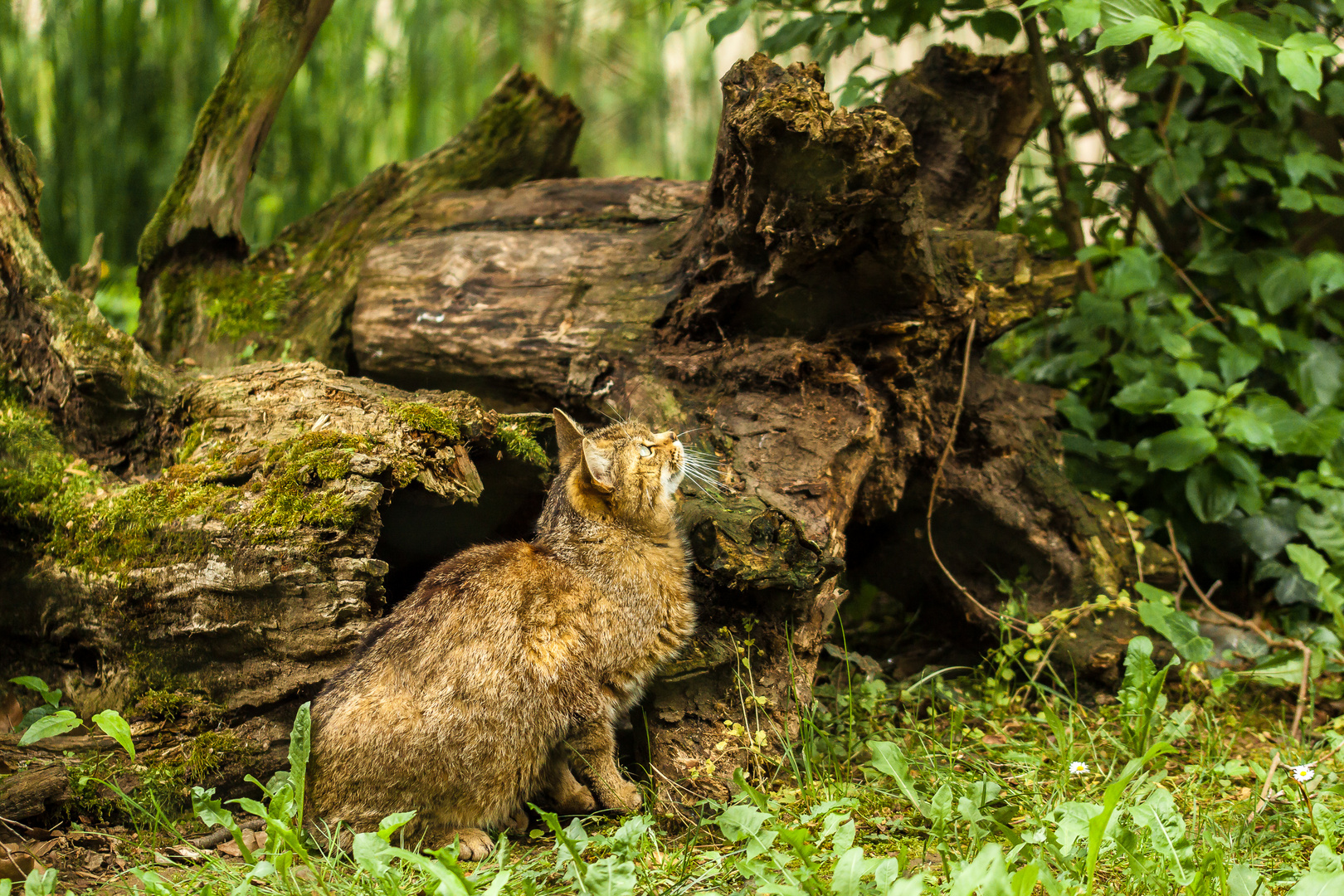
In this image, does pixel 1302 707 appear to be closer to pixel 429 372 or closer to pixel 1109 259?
pixel 1109 259

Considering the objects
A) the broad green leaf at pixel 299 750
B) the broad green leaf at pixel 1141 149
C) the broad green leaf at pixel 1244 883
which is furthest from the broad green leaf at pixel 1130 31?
the broad green leaf at pixel 299 750

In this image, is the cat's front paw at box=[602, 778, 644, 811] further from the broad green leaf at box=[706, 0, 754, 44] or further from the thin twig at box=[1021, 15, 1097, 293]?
the thin twig at box=[1021, 15, 1097, 293]

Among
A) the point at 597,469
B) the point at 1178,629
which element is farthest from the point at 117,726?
the point at 1178,629

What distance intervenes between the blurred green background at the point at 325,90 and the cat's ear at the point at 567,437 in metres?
1.18

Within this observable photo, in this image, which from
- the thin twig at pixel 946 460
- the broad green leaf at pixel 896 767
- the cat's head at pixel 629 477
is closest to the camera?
the broad green leaf at pixel 896 767

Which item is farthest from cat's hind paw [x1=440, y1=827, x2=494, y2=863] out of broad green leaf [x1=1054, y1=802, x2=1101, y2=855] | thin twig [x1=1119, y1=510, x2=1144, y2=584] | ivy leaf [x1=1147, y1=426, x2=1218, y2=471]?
ivy leaf [x1=1147, y1=426, x2=1218, y2=471]

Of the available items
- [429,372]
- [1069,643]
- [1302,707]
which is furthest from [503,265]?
[1302,707]

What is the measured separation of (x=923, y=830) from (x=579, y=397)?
7.23 feet

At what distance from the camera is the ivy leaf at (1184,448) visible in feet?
14.3

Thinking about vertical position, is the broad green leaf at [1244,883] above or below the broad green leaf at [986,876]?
below

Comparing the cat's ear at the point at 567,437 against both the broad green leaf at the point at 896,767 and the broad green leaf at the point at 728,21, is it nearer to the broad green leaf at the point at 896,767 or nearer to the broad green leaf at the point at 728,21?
the broad green leaf at the point at 896,767

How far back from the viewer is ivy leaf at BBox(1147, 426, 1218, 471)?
4.35m

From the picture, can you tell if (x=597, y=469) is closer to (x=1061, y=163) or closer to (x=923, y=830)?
(x=923, y=830)

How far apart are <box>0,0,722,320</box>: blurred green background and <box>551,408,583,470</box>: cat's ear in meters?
1.18
